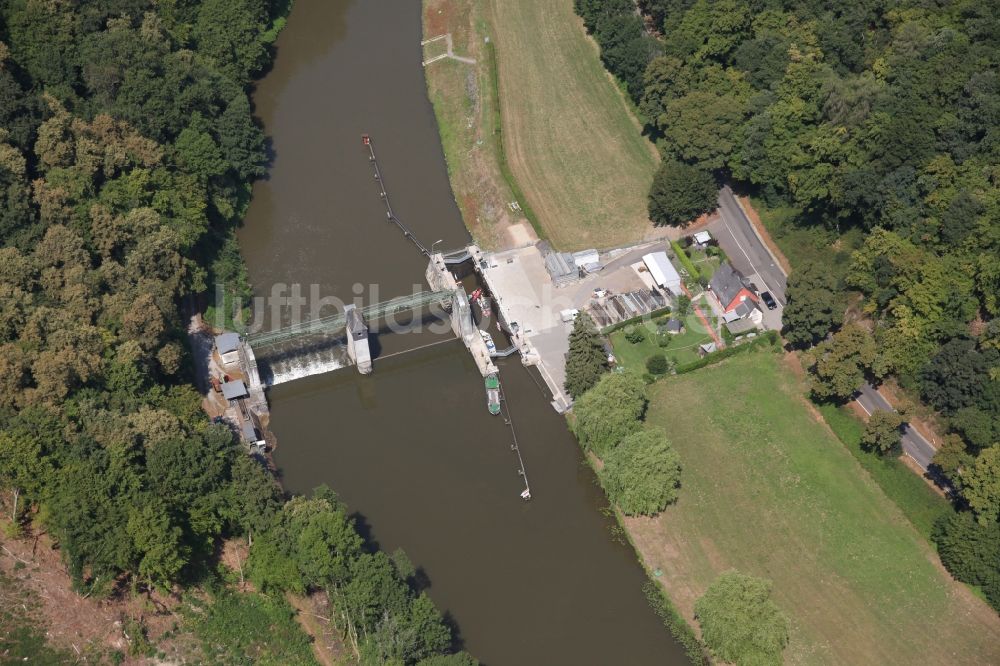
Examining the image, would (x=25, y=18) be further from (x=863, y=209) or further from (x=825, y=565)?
(x=825, y=565)

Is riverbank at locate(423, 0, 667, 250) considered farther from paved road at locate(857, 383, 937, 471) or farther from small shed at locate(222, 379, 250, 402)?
small shed at locate(222, 379, 250, 402)

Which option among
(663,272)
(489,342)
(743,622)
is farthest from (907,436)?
(489,342)

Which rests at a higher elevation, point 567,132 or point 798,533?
point 567,132

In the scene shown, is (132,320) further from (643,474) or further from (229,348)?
(643,474)

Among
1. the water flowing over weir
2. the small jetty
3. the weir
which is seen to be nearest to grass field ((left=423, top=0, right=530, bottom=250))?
the small jetty

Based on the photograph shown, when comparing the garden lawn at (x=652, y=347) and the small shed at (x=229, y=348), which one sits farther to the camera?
the garden lawn at (x=652, y=347)

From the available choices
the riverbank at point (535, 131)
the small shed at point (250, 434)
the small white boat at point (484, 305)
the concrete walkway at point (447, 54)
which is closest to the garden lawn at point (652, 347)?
the small white boat at point (484, 305)

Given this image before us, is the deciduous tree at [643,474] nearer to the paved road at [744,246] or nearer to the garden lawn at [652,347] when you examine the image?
the garden lawn at [652,347]
